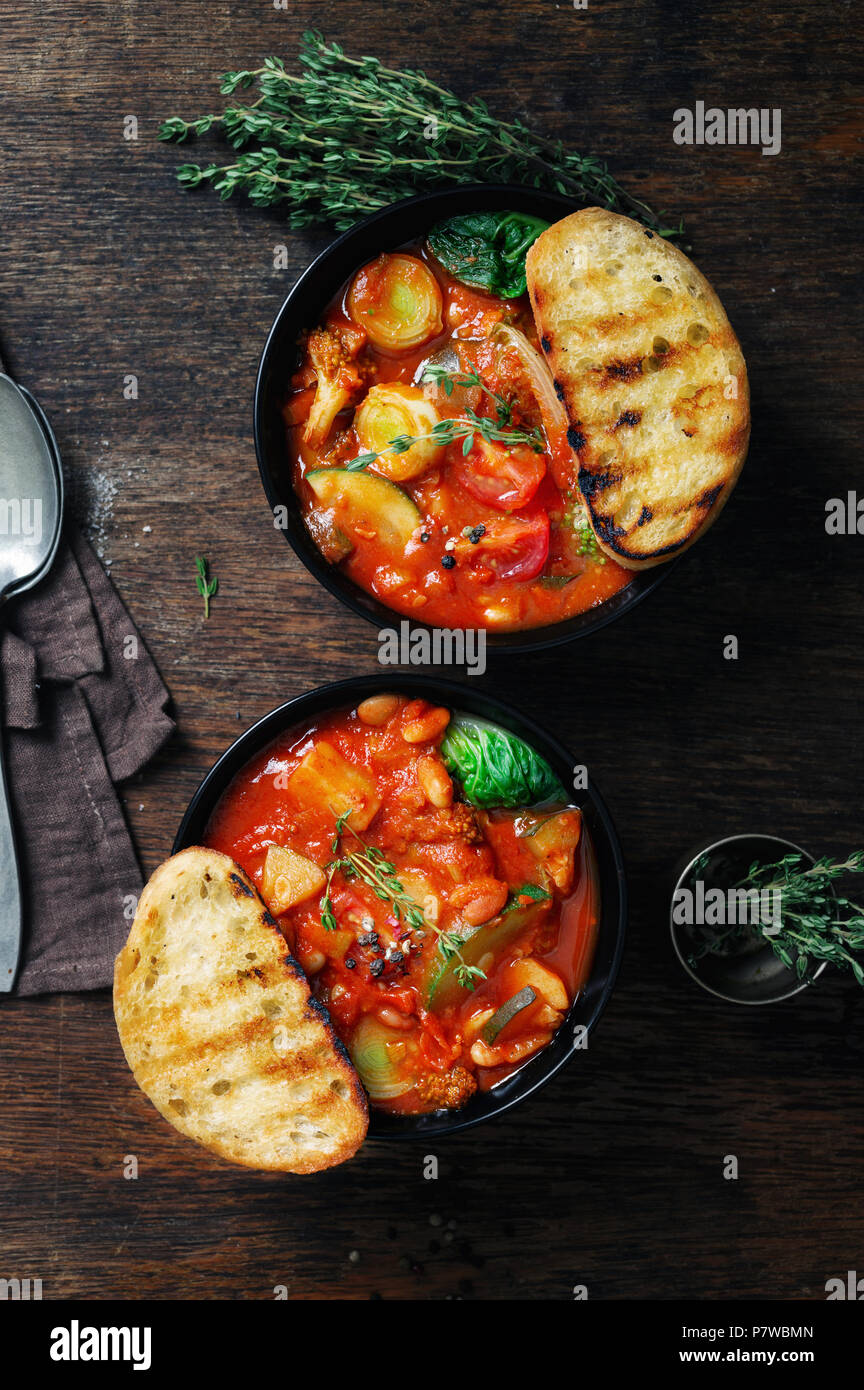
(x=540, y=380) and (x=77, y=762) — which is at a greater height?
(x=540, y=380)

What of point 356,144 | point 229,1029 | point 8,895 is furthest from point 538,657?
point 8,895

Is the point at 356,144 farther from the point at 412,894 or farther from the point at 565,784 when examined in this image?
the point at 412,894

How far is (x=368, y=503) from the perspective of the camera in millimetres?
2750

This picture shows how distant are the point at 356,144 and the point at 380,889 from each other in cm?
213

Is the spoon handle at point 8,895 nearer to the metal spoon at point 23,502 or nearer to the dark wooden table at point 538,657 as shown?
the metal spoon at point 23,502

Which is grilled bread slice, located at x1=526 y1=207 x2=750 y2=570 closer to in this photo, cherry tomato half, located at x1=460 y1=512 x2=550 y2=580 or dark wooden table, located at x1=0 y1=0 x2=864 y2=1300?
cherry tomato half, located at x1=460 y1=512 x2=550 y2=580

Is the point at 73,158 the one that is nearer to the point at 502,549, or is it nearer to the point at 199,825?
the point at 502,549

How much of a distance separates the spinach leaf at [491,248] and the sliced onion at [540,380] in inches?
5.0

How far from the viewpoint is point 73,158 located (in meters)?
3.12

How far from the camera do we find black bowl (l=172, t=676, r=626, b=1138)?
8.97 ft

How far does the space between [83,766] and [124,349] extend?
4.15ft

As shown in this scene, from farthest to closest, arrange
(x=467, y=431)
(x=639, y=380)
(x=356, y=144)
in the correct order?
(x=356, y=144) → (x=639, y=380) → (x=467, y=431)

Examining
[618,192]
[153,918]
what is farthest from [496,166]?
[153,918]
